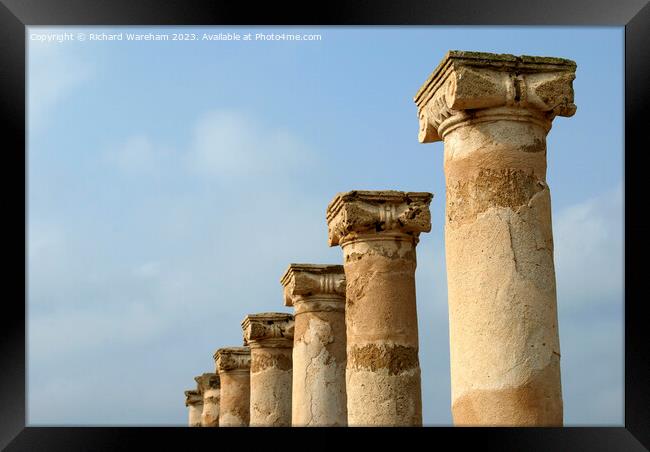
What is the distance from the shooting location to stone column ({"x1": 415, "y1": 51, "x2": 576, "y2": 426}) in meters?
9.14

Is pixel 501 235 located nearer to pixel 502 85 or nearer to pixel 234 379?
pixel 502 85

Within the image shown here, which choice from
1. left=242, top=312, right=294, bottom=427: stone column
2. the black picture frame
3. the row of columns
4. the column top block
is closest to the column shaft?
the column top block

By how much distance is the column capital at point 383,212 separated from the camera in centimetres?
1430

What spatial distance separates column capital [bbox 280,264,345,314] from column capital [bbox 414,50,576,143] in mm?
8781

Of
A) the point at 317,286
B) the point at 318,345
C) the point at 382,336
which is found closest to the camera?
the point at 382,336

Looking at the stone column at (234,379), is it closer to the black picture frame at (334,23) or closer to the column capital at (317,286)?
the column capital at (317,286)

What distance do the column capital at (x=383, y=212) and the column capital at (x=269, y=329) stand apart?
8.54 meters

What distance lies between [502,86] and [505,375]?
2771mm

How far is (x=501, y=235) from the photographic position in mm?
9320

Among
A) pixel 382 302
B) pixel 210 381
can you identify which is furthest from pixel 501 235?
pixel 210 381

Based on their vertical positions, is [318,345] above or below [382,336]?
below

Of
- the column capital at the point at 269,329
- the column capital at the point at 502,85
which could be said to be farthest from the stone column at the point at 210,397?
the column capital at the point at 502,85

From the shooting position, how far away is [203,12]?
26.0ft

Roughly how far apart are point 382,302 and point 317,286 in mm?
4336
